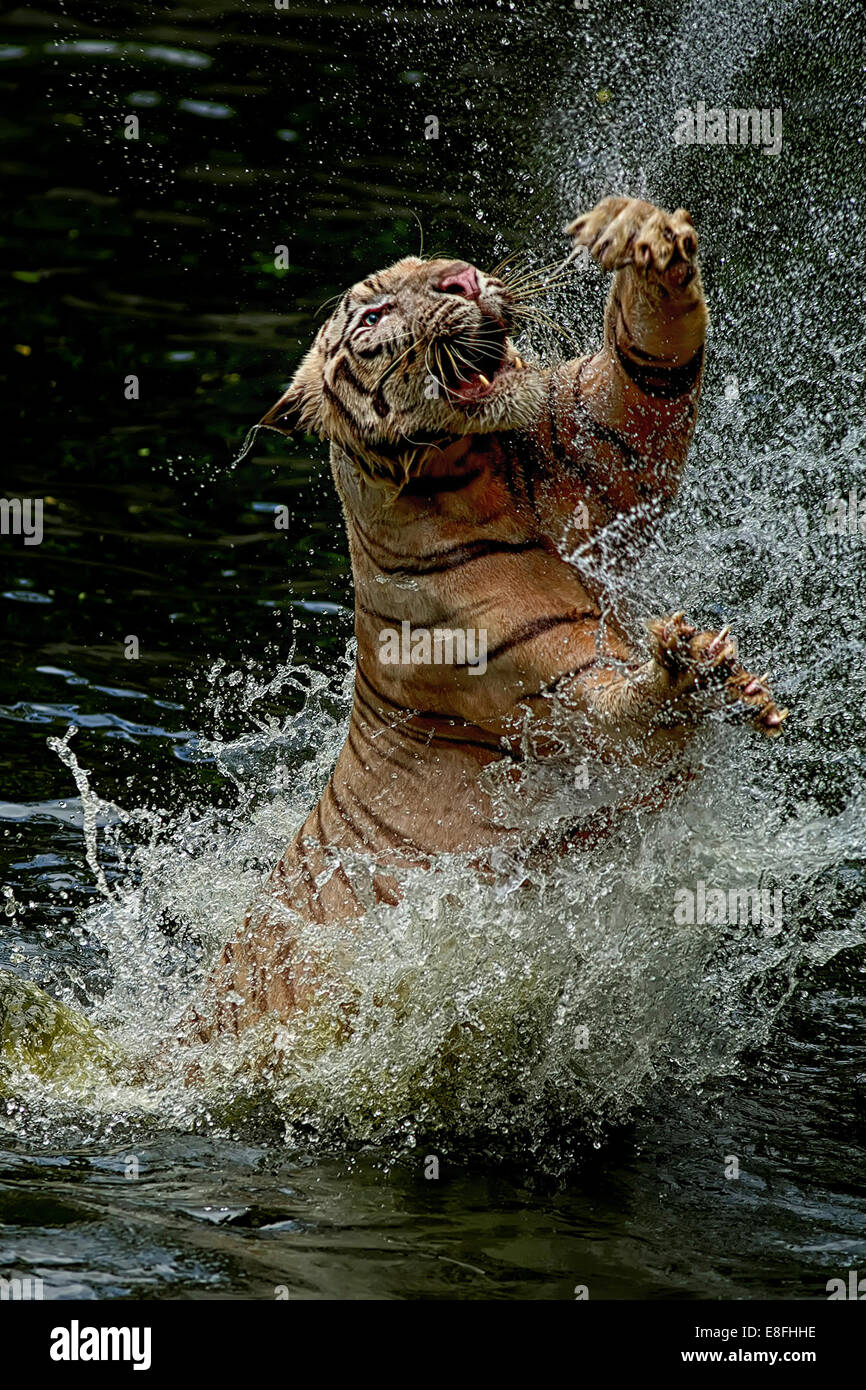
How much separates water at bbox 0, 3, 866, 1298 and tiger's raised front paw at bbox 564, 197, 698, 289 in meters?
0.85

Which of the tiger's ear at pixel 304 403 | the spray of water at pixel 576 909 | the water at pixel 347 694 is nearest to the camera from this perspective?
the water at pixel 347 694

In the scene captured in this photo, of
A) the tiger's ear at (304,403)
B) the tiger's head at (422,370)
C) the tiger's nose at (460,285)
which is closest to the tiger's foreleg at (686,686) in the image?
the tiger's head at (422,370)

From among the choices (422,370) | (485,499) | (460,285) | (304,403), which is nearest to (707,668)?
(485,499)

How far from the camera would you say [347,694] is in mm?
7195

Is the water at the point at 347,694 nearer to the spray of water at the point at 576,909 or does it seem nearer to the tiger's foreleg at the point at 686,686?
the spray of water at the point at 576,909

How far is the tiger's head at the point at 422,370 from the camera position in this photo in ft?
15.2

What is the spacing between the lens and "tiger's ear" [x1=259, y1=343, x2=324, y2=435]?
507 centimetres

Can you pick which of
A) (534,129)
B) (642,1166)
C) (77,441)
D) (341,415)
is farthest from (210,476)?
(642,1166)

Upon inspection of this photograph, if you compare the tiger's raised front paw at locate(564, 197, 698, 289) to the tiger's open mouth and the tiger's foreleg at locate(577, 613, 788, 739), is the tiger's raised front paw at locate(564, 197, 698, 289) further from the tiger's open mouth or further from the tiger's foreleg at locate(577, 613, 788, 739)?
the tiger's foreleg at locate(577, 613, 788, 739)

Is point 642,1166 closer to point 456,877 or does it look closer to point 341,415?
point 456,877

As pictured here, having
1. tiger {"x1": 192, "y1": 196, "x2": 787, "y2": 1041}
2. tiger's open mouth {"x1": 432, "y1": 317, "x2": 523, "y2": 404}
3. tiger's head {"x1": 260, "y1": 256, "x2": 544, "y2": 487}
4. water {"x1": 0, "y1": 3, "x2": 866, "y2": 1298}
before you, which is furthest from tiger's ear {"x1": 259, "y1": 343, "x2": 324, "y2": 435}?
water {"x1": 0, "y1": 3, "x2": 866, "y2": 1298}

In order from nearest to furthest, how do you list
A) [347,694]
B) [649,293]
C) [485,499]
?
Result: [649,293] → [485,499] → [347,694]

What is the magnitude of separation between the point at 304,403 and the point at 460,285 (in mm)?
723

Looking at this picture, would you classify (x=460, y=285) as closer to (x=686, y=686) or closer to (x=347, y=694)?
(x=686, y=686)
